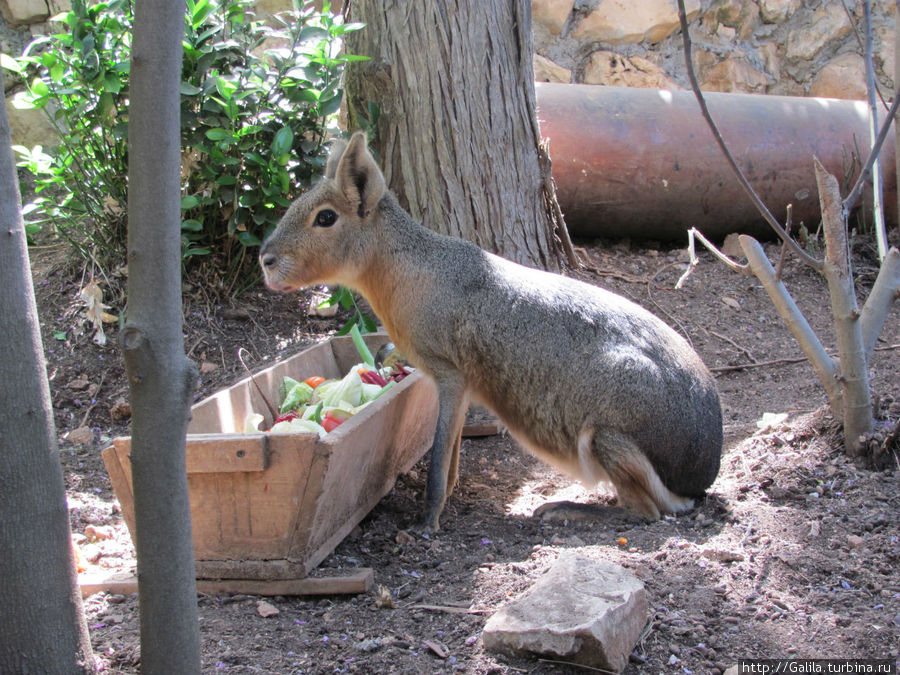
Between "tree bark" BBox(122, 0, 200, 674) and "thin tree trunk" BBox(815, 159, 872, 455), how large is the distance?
9.80 ft

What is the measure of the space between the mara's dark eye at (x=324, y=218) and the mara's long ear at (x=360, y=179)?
0.12 metres

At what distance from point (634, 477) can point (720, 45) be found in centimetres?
654

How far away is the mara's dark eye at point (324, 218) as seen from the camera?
4.38 m

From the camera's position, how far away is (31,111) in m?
8.09

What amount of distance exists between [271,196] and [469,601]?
3.38m

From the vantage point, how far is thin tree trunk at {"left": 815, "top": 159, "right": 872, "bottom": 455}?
3.89 meters

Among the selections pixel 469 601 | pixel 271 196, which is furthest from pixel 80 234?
pixel 469 601

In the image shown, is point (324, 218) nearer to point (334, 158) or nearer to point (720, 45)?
point (334, 158)

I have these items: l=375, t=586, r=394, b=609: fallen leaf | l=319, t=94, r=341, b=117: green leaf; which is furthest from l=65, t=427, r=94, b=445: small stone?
l=375, t=586, r=394, b=609: fallen leaf

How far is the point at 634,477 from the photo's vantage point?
406cm

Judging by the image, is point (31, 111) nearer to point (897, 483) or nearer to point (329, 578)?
point (329, 578)

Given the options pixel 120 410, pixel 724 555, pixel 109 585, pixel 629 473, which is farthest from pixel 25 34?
pixel 724 555

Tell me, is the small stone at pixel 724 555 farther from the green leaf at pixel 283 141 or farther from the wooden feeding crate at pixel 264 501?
the green leaf at pixel 283 141

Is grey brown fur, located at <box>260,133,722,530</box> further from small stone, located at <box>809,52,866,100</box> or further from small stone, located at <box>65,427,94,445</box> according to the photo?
small stone, located at <box>809,52,866,100</box>
